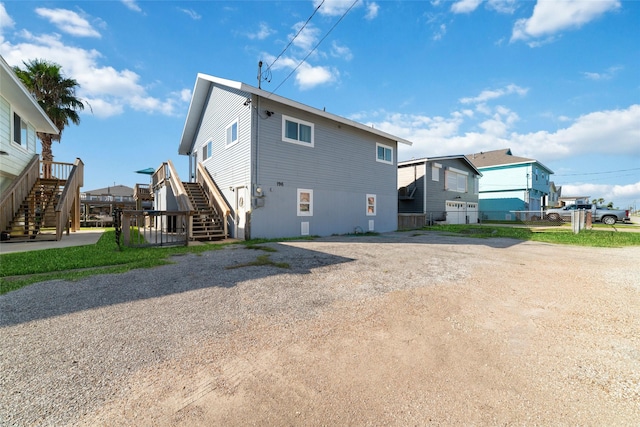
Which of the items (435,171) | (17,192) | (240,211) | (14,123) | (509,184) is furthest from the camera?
(509,184)

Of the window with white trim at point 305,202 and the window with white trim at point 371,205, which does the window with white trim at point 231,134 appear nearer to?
the window with white trim at point 305,202

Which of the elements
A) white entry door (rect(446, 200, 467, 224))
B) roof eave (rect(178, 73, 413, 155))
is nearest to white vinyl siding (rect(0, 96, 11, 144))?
roof eave (rect(178, 73, 413, 155))

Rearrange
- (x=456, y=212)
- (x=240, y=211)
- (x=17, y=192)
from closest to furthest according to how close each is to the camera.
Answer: (x=17, y=192) → (x=240, y=211) → (x=456, y=212)

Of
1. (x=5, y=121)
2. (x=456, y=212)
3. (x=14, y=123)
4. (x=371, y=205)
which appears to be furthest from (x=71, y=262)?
(x=456, y=212)

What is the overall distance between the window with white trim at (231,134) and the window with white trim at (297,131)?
88.0 inches

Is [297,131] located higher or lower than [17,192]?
higher

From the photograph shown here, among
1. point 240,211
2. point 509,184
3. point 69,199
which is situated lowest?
point 240,211

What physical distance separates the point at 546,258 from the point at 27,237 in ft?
57.8

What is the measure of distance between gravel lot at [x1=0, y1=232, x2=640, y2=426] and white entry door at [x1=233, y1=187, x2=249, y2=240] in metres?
6.10

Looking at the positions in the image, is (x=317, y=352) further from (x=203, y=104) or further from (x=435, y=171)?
(x=435, y=171)

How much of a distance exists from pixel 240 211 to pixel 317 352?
9.68 metres

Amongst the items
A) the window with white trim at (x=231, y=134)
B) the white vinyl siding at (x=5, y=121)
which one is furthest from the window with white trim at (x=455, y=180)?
the white vinyl siding at (x=5, y=121)

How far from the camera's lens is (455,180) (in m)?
24.1

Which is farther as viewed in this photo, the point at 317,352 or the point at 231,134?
the point at 231,134
